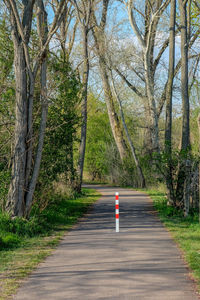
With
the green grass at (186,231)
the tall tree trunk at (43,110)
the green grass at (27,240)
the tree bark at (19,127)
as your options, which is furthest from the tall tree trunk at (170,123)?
the tree bark at (19,127)

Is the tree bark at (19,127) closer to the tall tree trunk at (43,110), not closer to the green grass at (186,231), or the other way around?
the tall tree trunk at (43,110)

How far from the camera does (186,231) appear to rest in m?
13.6

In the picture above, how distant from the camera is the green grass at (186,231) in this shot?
29.6 feet

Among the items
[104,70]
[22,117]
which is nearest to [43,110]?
[22,117]

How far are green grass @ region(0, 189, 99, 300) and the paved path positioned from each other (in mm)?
236

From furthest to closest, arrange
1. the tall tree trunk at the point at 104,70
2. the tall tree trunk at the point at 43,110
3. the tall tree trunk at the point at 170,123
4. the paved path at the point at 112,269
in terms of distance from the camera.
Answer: the tall tree trunk at the point at 104,70 < the tall tree trunk at the point at 170,123 < the tall tree trunk at the point at 43,110 < the paved path at the point at 112,269

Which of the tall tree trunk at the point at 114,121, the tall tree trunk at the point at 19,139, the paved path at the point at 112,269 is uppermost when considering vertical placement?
the tall tree trunk at the point at 114,121

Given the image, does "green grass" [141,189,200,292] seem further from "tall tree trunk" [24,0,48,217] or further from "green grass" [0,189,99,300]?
"tall tree trunk" [24,0,48,217]

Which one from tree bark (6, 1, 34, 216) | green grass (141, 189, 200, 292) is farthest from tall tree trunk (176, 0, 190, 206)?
tree bark (6, 1, 34, 216)

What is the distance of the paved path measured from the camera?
22.2 feet

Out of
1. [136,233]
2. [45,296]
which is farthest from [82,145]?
[45,296]

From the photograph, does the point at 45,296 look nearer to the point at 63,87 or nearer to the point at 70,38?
the point at 63,87

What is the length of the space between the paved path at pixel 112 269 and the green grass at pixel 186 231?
0.19 metres

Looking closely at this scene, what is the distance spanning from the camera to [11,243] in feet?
37.0
